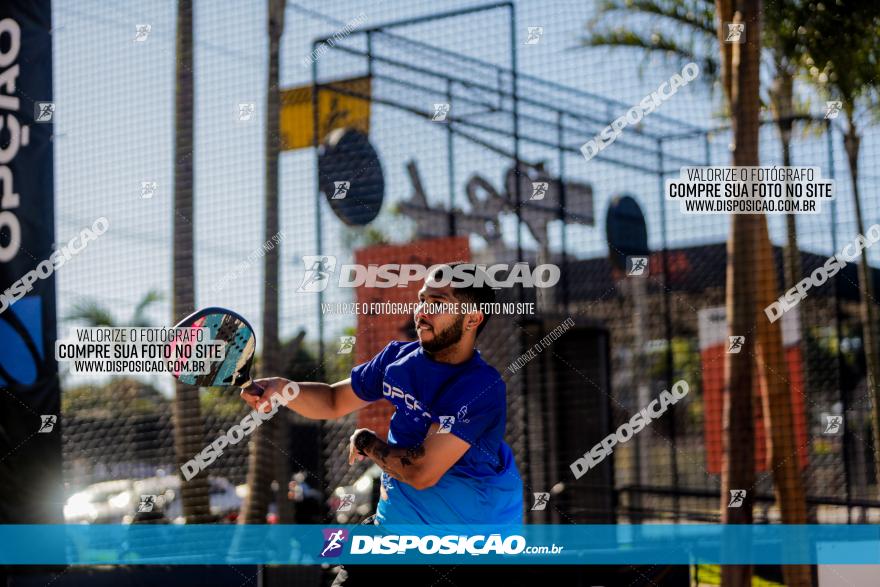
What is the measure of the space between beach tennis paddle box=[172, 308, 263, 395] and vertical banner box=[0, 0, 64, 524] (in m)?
2.02

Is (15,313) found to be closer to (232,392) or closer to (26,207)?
(26,207)

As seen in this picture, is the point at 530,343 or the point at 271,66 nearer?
the point at 530,343

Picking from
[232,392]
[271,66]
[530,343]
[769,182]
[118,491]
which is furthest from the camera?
[118,491]

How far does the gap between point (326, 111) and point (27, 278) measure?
2494mm

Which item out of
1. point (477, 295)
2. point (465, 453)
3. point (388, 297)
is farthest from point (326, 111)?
point (465, 453)

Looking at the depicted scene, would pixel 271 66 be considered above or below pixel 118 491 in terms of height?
above

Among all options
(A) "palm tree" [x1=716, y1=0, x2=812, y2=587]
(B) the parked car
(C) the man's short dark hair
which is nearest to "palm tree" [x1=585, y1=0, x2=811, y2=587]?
(A) "palm tree" [x1=716, y1=0, x2=812, y2=587]

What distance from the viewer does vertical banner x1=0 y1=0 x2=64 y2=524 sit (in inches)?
257

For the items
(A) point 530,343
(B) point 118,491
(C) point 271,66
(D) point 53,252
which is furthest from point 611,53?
(B) point 118,491

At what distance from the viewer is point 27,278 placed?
21.8 ft

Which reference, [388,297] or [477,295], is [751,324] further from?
[477,295]

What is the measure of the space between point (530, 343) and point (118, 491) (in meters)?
5.38

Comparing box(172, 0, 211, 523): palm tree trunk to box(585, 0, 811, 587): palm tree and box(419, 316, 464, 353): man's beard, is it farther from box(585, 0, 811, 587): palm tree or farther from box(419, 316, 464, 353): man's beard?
box(585, 0, 811, 587): palm tree

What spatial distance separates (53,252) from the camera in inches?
266
